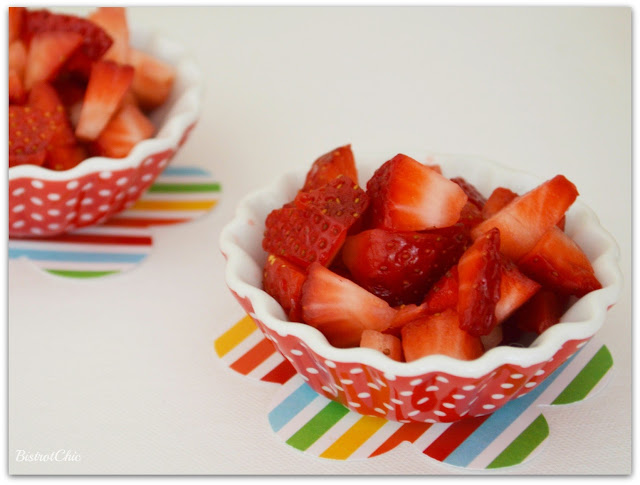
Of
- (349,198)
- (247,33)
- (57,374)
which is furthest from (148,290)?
(247,33)

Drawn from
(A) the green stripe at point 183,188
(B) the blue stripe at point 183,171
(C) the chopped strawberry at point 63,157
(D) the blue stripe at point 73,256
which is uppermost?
(C) the chopped strawberry at point 63,157

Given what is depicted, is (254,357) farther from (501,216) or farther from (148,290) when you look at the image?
(501,216)

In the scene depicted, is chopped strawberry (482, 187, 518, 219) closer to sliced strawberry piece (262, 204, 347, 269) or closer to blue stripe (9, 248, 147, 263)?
sliced strawberry piece (262, 204, 347, 269)

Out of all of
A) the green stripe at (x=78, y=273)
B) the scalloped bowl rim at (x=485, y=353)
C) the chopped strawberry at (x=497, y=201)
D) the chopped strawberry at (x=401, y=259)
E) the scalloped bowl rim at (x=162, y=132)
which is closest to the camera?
the scalloped bowl rim at (x=485, y=353)

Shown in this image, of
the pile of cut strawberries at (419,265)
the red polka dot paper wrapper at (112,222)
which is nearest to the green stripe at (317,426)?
the pile of cut strawberries at (419,265)

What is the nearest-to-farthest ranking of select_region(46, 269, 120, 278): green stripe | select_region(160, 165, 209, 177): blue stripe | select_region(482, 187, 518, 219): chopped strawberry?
select_region(482, 187, 518, 219): chopped strawberry
select_region(46, 269, 120, 278): green stripe
select_region(160, 165, 209, 177): blue stripe

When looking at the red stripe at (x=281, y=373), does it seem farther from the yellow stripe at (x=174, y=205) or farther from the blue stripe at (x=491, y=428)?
the yellow stripe at (x=174, y=205)

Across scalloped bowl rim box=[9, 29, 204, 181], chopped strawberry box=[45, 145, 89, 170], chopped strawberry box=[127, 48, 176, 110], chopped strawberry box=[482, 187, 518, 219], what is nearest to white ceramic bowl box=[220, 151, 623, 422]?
chopped strawberry box=[482, 187, 518, 219]

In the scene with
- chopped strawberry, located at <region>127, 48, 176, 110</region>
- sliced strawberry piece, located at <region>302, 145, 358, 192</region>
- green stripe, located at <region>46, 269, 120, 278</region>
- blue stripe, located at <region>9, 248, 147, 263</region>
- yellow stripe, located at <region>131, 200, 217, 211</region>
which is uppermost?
chopped strawberry, located at <region>127, 48, 176, 110</region>

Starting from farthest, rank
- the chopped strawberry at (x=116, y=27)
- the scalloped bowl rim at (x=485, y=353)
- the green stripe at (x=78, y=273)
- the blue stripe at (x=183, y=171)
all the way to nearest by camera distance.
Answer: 1. the blue stripe at (x=183, y=171)
2. the chopped strawberry at (x=116, y=27)
3. the green stripe at (x=78, y=273)
4. the scalloped bowl rim at (x=485, y=353)
